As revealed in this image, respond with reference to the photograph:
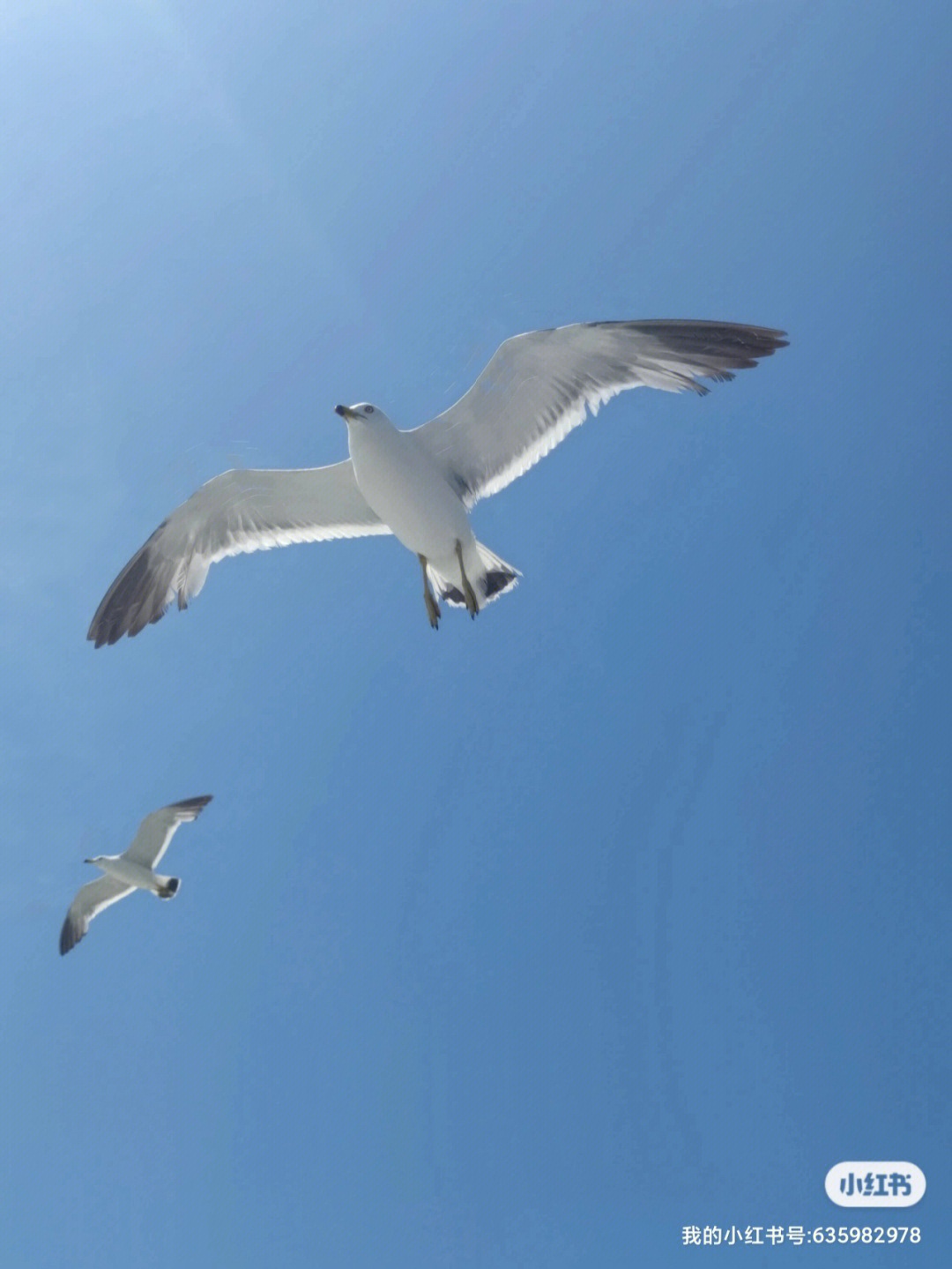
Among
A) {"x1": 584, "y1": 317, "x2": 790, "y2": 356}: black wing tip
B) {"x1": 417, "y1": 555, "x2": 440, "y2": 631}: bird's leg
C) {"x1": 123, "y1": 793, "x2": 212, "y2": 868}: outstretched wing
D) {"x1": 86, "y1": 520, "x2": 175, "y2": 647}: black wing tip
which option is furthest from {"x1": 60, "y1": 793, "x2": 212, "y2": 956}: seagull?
{"x1": 584, "y1": 317, "x2": 790, "y2": 356}: black wing tip

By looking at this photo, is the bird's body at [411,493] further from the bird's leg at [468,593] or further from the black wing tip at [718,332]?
the black wing tip at [718,332]

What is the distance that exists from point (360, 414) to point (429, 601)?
134cm

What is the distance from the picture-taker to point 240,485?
808 centimetres

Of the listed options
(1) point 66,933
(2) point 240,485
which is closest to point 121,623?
(2) point 240,485

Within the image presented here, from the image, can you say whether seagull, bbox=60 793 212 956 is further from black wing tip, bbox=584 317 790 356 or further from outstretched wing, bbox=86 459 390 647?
black wing tip, bbox=584 317 790 356

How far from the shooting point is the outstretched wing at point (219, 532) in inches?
320

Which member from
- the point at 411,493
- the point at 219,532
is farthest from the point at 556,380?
the point at 219,532

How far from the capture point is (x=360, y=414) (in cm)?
738


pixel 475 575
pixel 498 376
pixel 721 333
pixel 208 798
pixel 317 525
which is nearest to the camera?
pixel 721 333

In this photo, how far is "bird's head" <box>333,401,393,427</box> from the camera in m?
7.36

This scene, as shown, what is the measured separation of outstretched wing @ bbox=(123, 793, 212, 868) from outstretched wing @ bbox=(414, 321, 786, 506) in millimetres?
5965

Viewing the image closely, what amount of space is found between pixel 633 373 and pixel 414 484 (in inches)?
60.0

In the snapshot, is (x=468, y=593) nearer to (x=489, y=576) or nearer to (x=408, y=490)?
(x=489, y=576)

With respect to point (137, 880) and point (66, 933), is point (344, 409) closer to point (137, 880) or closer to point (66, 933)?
point (137, 880)
